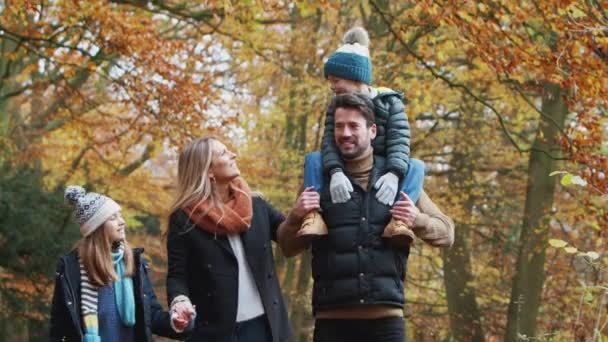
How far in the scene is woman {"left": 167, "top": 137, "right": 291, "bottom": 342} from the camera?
4.73 meters

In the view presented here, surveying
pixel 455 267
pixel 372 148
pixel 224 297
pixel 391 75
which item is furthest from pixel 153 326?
pixel 455 267

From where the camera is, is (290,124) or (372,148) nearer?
(372,148)

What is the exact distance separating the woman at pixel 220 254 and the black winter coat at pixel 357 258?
576 mm

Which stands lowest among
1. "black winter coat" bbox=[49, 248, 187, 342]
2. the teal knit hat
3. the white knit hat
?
"black winter coat" bbox=[49, 248, 187, 342]

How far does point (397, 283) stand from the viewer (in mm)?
4246

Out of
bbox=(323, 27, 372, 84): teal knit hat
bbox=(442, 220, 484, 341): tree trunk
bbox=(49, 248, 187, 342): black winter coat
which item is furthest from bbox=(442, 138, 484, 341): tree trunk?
bbox=(323, 27, 372, 84): teal knit hat

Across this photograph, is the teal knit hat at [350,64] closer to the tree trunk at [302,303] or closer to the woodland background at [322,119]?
the woodland background at [322,119]

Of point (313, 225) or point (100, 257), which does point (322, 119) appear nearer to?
point (100, 257)

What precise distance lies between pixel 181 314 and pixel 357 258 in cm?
101

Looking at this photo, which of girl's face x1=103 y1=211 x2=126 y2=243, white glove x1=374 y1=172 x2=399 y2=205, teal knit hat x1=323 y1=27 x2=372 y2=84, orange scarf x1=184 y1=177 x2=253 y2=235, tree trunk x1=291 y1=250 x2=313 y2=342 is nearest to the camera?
A: white glove x1=374 y1=172 x2=399 y2=205

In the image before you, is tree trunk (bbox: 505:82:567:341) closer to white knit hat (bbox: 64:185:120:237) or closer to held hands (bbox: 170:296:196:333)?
white knit hat (bbox: 64:185:120:237)

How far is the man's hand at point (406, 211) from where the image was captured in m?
4.11

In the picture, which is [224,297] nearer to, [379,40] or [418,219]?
[418,219]

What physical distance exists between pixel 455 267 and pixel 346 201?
13.8 meters
